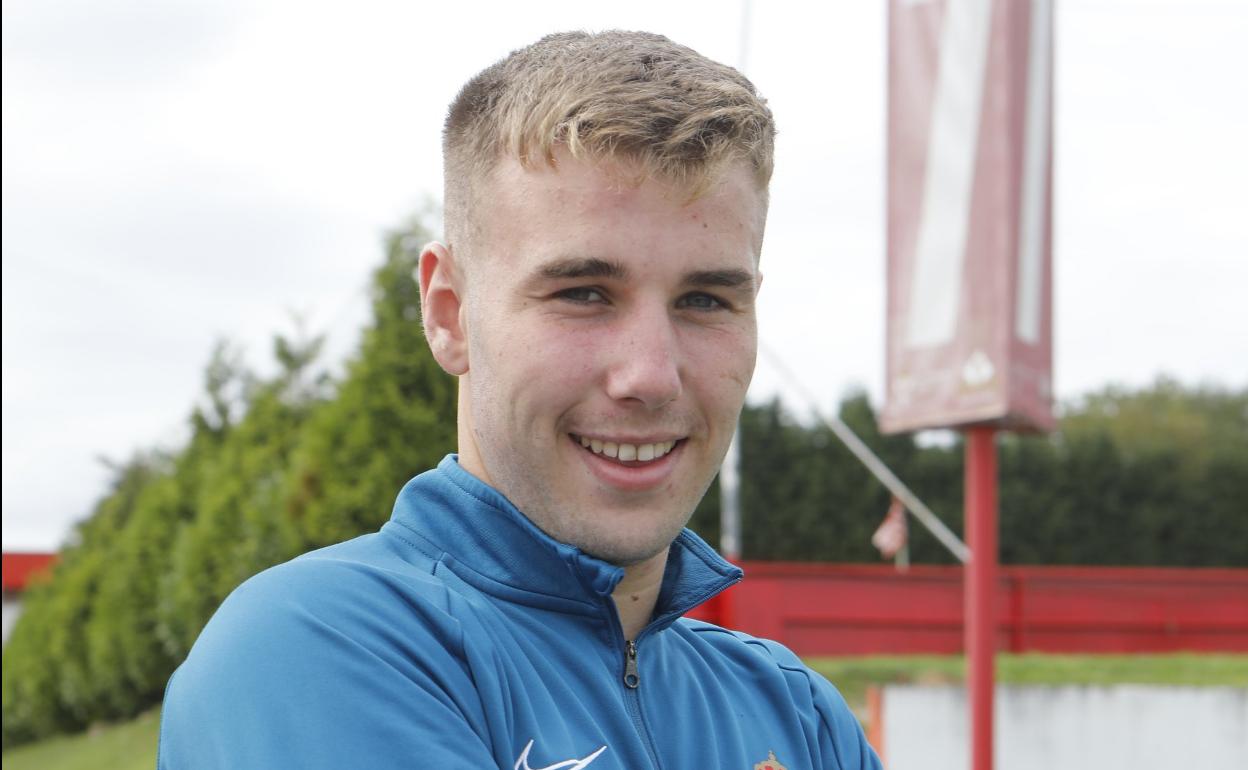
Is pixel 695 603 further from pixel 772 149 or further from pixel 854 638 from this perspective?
pixel 854 638

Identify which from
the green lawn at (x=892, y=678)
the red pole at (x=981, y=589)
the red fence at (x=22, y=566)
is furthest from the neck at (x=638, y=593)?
the red fence at (x=22, y=566)

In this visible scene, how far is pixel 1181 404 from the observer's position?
41.9 m

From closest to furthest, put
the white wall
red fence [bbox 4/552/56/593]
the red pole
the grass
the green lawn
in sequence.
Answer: the red pole < the white wall < the green lawn < the grass < red fence [bbox 4/552/56/593]

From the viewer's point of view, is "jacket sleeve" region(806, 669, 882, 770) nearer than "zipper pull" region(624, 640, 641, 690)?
No

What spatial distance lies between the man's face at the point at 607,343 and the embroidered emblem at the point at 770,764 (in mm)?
266

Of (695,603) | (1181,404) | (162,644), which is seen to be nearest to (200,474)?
(162,644)

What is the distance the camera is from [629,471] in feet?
4.62

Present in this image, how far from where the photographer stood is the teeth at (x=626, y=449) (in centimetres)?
→ 139

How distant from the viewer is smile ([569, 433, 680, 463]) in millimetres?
1393

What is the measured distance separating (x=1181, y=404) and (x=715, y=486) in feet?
87.7

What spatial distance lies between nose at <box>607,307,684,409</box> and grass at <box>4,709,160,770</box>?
1057 cm

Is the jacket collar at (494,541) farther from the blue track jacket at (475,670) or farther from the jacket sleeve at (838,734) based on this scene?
the jacket sleeve at (838,734)

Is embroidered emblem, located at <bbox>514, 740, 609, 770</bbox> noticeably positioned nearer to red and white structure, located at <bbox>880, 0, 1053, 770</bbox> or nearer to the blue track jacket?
the blue track jacket

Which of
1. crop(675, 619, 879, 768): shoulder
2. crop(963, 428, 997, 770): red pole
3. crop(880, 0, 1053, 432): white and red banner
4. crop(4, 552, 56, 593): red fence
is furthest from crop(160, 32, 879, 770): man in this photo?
crop(4, 552, 56, 593): red fence
